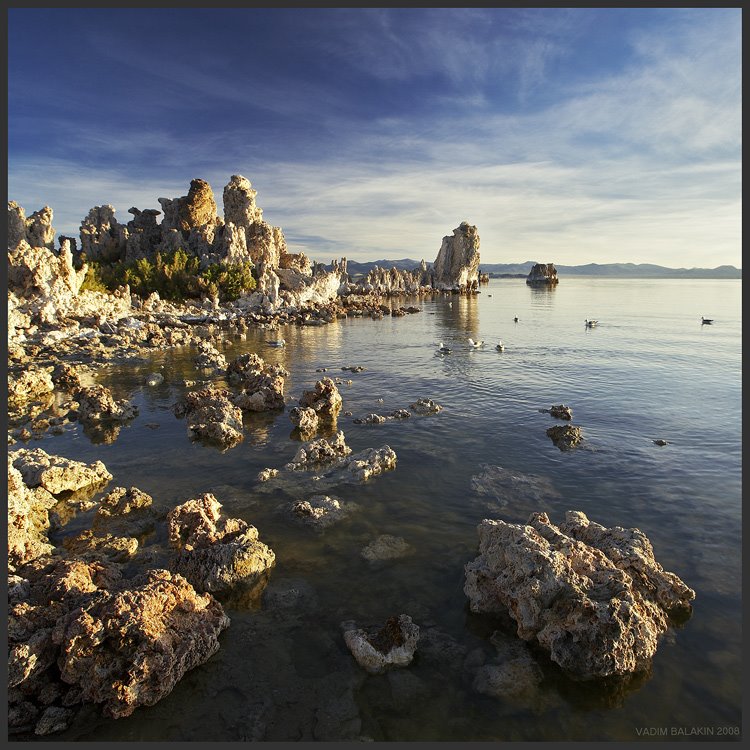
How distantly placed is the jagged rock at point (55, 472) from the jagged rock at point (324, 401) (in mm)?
10147

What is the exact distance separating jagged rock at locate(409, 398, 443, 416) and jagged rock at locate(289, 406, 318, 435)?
542cm

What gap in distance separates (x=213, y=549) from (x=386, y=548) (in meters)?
4.32

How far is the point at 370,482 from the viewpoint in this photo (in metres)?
15.5

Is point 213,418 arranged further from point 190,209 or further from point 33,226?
point 190,209

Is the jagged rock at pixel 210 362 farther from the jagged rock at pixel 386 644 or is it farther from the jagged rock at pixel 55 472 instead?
the jagged rock at pixel 386 644

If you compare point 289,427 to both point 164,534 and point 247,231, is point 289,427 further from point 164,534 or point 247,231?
point 247,231

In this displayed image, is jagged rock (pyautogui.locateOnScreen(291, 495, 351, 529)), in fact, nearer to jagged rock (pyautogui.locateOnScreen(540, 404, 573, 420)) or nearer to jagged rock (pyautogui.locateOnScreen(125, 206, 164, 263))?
jagged rock (pyautogui.locateOnScreen(540, 404, 573, 420))

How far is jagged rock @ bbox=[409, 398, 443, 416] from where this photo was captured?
23.5 m

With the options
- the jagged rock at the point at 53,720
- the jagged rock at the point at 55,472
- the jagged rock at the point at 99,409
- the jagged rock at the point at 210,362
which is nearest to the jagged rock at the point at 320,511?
the jagged rock at the point at 53,720

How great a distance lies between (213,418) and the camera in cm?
2047

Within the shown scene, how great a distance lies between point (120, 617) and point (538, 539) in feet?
26.4

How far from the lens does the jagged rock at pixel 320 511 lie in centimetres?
1279

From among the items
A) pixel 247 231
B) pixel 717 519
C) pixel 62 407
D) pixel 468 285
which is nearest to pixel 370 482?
pixel 717 519

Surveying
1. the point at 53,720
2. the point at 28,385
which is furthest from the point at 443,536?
the point at 28,385
